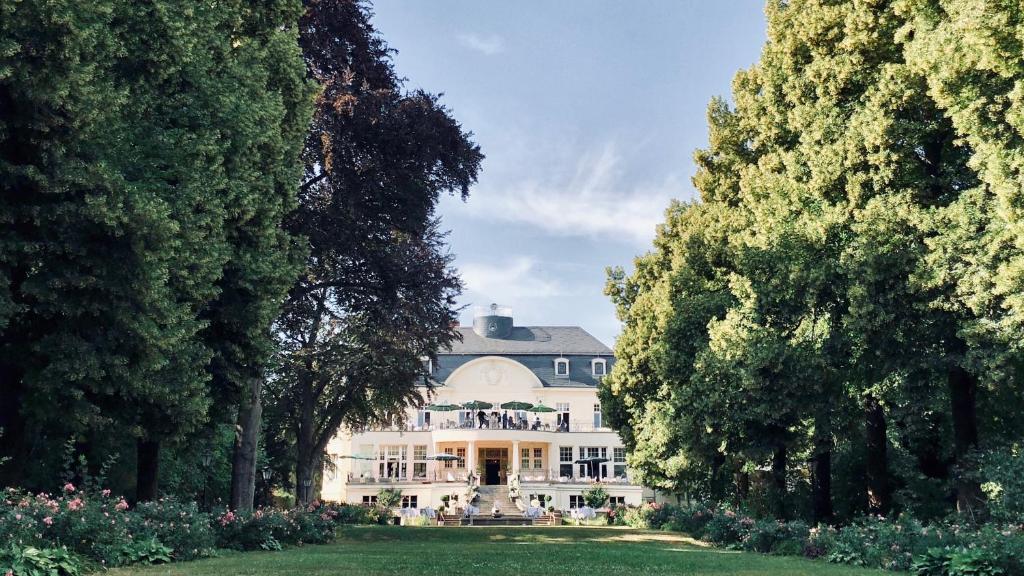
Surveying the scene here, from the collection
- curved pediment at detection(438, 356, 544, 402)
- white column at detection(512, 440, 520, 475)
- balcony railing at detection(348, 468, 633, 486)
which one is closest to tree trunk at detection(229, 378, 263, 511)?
balcony railing at detection(348, 468, 633, 486)

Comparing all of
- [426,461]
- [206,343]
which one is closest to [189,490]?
[206,343]

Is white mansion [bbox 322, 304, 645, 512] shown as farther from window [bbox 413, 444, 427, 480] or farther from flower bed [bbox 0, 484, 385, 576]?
flower bed [bbox 0, 484, 385, 576]

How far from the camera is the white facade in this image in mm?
65750

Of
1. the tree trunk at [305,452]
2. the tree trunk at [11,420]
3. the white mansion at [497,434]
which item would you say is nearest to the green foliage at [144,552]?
the tree trunk at [11,420]

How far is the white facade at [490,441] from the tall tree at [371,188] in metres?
41.3

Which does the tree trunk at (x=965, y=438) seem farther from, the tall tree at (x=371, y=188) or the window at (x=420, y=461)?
the window at (x=420, y=461)

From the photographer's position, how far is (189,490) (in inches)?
1057

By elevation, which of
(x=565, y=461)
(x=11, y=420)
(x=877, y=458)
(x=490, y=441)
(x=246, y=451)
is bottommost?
(x=877, y=458)

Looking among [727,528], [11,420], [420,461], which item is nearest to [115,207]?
[11,420]

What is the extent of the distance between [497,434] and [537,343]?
10640 millimetres

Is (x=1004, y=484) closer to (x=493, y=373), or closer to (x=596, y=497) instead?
(x=596, y=497)

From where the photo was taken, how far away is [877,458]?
2173 centimetres

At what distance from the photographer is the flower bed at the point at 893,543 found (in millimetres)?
11562

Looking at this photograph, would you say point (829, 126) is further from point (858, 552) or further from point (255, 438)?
point (255, 438)
